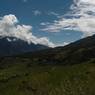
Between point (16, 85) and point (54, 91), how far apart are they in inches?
355


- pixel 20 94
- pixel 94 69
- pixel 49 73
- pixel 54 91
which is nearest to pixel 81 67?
pixel 94 69

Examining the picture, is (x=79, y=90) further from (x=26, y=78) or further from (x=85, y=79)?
(x=26, y=78)

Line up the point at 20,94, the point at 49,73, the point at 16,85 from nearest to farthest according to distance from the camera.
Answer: the point at 20,94, the point at 16,85, the point at 49,73

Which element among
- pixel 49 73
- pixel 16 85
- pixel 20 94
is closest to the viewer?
pixel 20 94

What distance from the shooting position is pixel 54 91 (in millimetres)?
56656

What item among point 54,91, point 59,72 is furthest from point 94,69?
point 54,91

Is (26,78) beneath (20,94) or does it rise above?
above

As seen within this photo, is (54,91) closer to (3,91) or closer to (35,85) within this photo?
(35,85)

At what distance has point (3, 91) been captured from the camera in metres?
58.8

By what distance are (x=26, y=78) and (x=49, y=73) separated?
6068mm

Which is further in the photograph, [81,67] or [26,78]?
[81,67]

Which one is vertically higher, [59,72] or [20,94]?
[59,72]

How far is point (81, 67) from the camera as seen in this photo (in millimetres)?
68312

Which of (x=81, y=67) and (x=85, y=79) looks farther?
(x=81, y=67)
